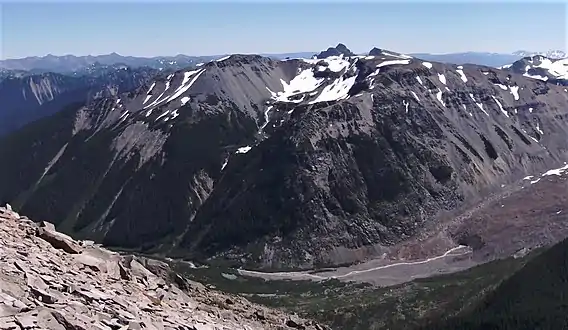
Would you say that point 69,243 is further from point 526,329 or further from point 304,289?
point 304,289

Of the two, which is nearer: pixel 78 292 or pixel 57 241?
pixel 78 292

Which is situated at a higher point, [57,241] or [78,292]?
[78,292]

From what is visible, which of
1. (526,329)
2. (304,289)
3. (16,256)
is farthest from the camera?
(304,289)

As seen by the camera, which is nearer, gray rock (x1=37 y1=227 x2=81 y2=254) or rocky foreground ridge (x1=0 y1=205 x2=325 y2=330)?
rocky foreground ridge (x1=0 y1=205 x2=325 y2=330)

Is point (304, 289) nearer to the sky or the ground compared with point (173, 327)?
nearer to the ground

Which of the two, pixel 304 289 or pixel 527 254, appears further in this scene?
pixel 527 254

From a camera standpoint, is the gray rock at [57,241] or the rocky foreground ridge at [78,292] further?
the gray rock at [57,241]

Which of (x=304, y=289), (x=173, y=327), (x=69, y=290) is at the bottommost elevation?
(x=304, y=289)

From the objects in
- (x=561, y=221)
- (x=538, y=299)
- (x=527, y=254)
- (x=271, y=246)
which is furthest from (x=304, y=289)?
(x=561, y=221)
